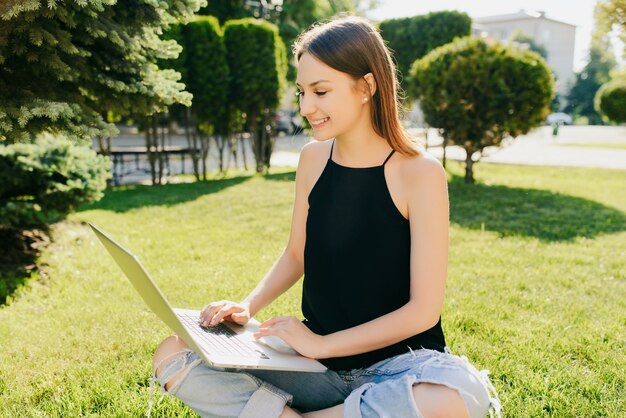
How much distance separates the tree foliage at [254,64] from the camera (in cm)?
1052

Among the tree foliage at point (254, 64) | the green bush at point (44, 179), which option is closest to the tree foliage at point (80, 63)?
the green bush at point (44, 179)

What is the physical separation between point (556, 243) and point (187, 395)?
175 inches

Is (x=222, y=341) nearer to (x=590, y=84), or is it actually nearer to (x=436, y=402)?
(x=436, y=402)

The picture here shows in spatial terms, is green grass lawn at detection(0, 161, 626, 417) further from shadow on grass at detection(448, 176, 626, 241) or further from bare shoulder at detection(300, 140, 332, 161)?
bare shoulder at detection(300, 140, 332, 161)

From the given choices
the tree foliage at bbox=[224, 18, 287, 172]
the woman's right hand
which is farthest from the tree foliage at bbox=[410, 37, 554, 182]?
the woman's right hand

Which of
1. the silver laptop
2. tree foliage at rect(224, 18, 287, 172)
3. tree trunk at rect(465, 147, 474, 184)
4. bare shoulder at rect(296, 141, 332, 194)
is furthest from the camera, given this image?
tree foliage at rect(224, 18, 287, 172)

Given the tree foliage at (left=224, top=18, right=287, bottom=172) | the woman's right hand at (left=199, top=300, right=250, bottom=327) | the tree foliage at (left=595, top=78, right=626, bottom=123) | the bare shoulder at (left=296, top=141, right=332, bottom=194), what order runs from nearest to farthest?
the woman's right hand at (left=199, top=300, right=250, bottom=327) → the bare shoulder at (left=296, top=141, right=332, bottom=194) → the tree foliage at (left=224, top=18, right=287, bottom=172) → the tree foliage at (left=595, top=78, right=626, bottom=123)

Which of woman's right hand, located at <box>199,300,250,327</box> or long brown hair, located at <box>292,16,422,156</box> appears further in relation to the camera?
woman's right hand, located at <box>199,300,250,327</box>

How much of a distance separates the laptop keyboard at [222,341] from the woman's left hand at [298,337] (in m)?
0.07

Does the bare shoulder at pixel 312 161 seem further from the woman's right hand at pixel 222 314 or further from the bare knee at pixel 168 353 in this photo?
the bare knee at pixel 168 353

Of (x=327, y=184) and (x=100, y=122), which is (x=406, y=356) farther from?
(x=100, y=122)

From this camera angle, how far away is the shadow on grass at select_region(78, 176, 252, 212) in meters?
7.55

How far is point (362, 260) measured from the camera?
188 centimetres

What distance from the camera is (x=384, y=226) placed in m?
1.86
